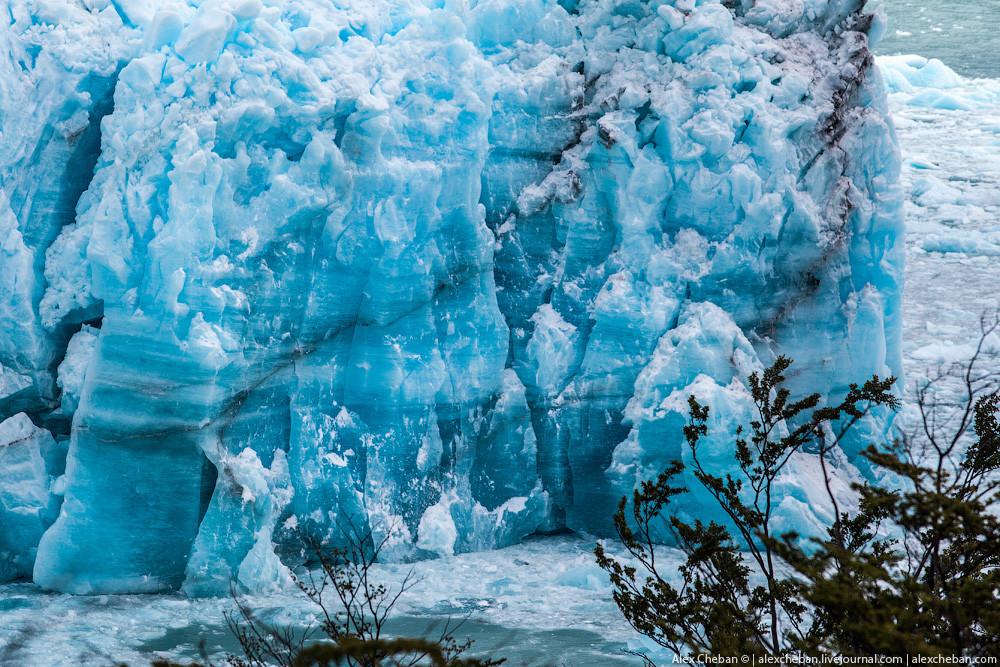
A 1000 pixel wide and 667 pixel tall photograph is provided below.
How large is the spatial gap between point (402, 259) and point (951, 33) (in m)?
19.4

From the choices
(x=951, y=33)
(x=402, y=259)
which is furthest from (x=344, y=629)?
(x=951, y=33)

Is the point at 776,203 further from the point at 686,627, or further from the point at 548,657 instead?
the point at 686,627

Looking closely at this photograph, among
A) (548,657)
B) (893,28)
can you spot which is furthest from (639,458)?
(893,28)

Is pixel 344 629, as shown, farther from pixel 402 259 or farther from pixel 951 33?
pixel 951 33

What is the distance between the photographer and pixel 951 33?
23328 millimetres

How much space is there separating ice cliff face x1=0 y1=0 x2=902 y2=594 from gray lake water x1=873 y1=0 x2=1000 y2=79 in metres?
13.0

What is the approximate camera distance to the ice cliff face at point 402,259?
8.74m

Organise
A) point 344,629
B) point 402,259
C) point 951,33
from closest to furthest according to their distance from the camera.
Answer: point 344,629 < point 402,259 < point 951,33

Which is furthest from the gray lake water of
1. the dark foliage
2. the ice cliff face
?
the dark foliage

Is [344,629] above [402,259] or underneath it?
underneath

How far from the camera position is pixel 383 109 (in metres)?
9.41

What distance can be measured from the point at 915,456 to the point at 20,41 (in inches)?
444

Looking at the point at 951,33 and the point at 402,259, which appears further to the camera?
the point at 951,33

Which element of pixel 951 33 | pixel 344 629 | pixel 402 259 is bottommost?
pixel 344 629
